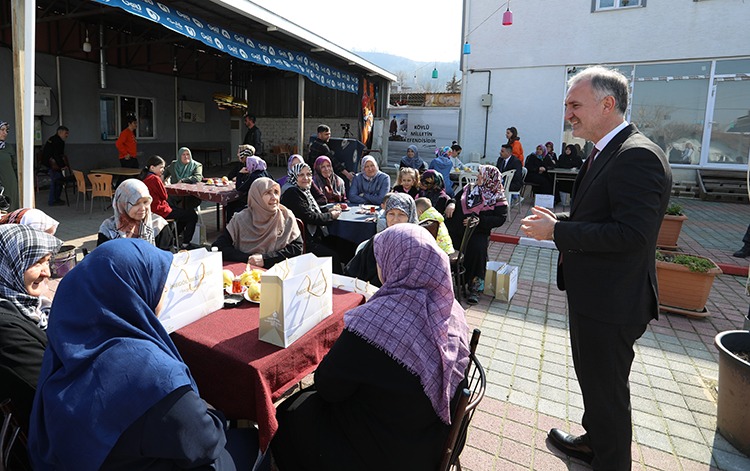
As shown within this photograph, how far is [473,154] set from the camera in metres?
15.8

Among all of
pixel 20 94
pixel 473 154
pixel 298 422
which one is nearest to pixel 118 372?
pixel 298 422

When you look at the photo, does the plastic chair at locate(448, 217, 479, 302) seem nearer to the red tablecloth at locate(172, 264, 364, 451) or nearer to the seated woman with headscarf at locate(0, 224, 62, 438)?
the red tablecloth at locate(172, 264, 364, 451)

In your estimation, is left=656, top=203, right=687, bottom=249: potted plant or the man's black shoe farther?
left=656, top=203, right=687, bottom=249: potted plant

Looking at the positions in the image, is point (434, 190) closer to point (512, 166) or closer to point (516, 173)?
point (516, 173)

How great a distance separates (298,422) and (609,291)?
4.82ft

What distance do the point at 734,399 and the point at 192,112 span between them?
18014 millimetres

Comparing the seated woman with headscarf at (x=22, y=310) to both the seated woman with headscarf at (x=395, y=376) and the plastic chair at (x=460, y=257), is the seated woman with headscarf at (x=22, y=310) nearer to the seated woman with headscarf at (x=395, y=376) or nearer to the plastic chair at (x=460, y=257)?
the seated woman with headscarf at (x=395, y=376)

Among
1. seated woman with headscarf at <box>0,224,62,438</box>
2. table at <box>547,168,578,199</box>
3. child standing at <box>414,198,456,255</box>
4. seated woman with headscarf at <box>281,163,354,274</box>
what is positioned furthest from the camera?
table at <box>547,168,578,199</box>

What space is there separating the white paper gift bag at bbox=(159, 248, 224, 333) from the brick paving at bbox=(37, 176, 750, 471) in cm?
164

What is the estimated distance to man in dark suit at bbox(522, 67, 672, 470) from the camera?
72.9 inches

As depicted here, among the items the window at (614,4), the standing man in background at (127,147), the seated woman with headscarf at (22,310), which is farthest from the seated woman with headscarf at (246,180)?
the window at (614,4)

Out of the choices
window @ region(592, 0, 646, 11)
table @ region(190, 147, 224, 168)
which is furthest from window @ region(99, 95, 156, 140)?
window @ region(592, 0, 646, 11)

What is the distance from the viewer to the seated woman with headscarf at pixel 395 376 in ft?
5.32

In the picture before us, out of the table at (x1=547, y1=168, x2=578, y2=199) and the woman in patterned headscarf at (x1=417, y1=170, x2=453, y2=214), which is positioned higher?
the table at (x1=547, y1=168, x2=578, y2=199)
